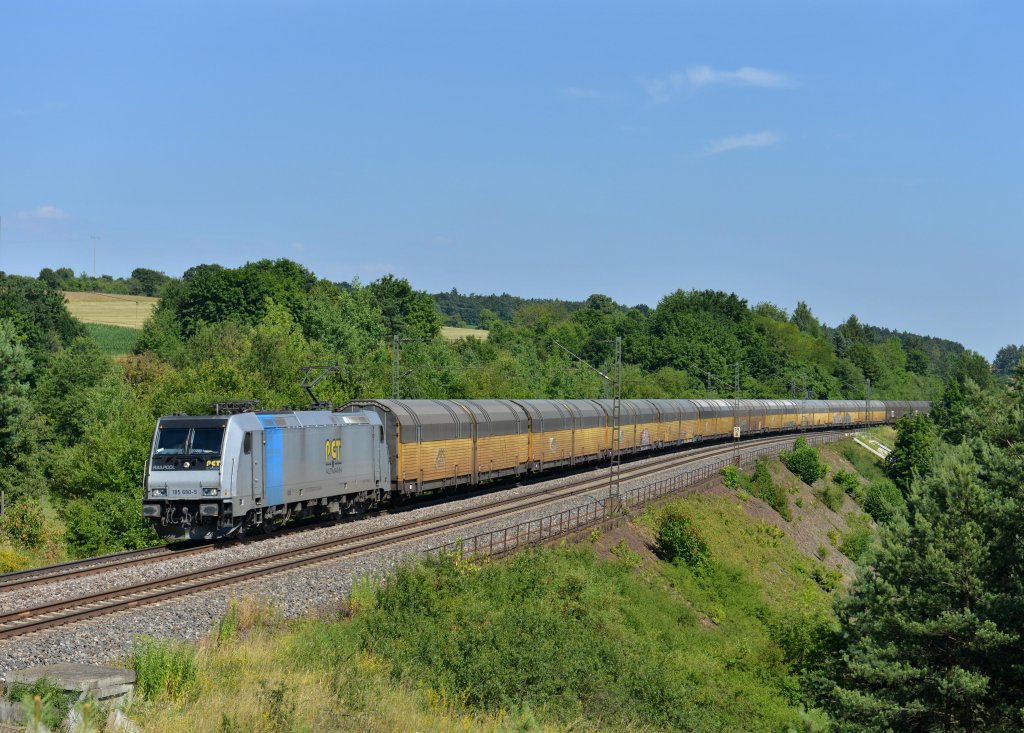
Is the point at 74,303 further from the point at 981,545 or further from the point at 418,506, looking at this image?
the point at 981,545

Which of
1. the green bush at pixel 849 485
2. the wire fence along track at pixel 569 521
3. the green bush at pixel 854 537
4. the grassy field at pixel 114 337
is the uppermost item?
the grassy field at pixel 114 337

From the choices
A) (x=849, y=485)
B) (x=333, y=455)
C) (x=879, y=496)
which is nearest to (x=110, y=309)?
(x=849, y=485)

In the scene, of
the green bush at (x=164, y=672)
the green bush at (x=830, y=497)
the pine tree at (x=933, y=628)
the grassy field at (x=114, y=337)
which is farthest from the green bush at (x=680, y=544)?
the grassy field at (x=114, y=337)

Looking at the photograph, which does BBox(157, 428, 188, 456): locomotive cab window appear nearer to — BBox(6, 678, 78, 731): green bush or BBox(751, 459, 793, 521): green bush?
BBox(6, 678, 78, 731): green bush

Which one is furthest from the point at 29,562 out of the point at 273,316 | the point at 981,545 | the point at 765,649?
the point at 273,316

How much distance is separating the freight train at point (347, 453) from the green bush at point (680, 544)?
8.75m

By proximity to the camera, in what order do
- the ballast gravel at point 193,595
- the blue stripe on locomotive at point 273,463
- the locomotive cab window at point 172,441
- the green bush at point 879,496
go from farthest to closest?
the green bush at point 879,496 → the blue stripe on locomotive at point 273,463 → the locomotive cab window at point 172,441 → the ballast gravel at point 193,595

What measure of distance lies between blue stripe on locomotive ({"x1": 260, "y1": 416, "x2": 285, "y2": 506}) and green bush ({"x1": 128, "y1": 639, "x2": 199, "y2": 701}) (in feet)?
42.7

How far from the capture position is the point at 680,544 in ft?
123

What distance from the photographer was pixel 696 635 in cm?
2992

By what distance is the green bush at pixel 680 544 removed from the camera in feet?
123

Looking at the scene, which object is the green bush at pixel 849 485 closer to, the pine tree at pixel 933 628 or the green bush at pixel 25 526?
the pine tree at pixel 933 628

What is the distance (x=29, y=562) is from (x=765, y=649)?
73.5 feet

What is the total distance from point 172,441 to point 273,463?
9.85 feet
